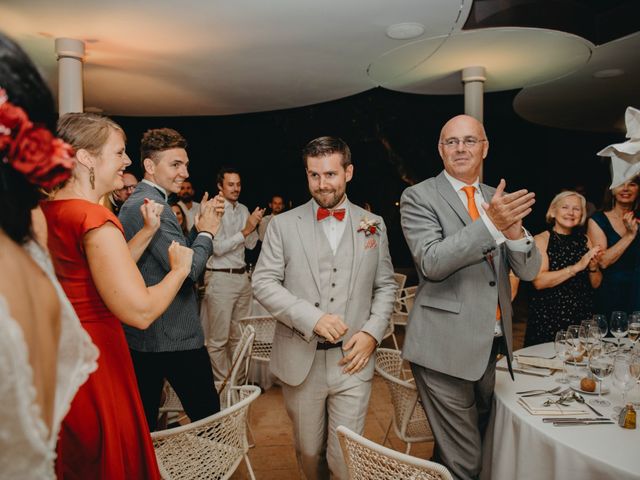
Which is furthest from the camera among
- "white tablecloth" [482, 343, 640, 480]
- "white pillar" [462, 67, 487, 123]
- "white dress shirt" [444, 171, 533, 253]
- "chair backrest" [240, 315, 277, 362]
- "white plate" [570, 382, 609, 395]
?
"white pillar" [462, 67, 487, 123]

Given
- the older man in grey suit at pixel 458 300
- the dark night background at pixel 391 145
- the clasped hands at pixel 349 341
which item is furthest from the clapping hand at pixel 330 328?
the dark night background at pixel 391 145

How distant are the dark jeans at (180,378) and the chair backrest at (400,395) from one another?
2.80 feet

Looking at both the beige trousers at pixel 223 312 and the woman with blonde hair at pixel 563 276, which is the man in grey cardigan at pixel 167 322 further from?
the woman with blonde hair at pixel 563 276

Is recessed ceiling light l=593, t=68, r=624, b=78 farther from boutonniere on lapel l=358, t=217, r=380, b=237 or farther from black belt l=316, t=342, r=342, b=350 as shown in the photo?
black belt l=316, t=342, r=342, b=350

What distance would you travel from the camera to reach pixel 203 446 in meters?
1.96

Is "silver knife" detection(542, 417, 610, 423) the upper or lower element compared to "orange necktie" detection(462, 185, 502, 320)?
lower

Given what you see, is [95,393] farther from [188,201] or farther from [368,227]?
[188,201]

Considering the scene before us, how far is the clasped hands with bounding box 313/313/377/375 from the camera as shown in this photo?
6.85 ft

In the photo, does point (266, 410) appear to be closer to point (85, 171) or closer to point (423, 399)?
point (423, 399)

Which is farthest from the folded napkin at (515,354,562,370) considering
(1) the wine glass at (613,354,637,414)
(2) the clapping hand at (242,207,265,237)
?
(2) the clapping hand at (242,207,265,237)

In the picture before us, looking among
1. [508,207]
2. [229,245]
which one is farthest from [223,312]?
[508,207]

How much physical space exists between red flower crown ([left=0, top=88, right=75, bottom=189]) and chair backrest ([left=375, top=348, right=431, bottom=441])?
1986 millimetres

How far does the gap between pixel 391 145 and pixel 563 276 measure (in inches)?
328

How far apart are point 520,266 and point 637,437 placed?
777 mm
